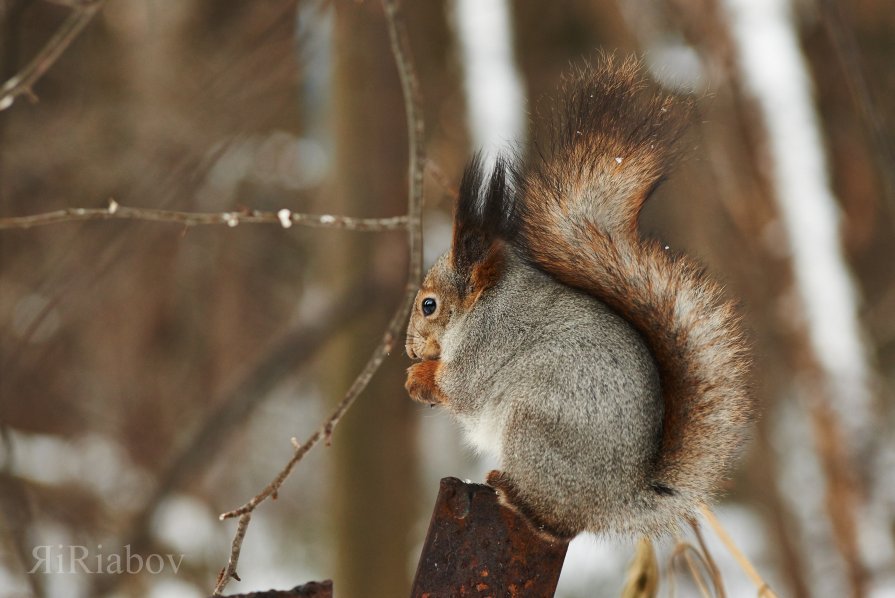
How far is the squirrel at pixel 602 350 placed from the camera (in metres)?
1.25

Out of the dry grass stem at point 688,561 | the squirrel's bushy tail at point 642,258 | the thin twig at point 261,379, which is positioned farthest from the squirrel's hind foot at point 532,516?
the thin twig at point 261,379

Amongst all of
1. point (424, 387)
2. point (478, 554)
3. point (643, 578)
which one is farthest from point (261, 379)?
point (478, 554)

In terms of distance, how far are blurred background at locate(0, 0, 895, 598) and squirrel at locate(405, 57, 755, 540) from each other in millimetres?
88

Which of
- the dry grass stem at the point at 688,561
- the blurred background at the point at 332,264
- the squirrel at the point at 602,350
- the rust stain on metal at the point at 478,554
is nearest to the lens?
the rust stain on metal at the point at 478,554

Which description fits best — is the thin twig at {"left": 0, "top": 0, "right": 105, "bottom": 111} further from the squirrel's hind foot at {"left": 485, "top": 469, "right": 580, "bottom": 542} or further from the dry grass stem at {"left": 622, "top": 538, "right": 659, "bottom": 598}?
the dry grass stem at {"left": 622, "top": 538, "right": 659, "bottom": 598}

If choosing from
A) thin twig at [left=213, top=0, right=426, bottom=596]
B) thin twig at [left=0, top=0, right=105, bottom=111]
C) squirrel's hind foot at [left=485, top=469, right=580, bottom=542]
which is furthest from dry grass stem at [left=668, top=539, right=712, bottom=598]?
thin twig at [left=0, top=0, right=105, bottom=111]

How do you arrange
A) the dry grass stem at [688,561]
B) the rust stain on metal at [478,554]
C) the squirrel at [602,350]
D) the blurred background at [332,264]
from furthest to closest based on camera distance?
the blurred background at [332,264] < the dry grass stem at [688,561] < the squirrel at [602,350] < the rust stain on metal at [478,554]

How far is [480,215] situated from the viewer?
1.43 meters

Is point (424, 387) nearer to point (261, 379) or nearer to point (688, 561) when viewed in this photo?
point (688, 561)

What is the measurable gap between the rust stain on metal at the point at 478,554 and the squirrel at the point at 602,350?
0.05m

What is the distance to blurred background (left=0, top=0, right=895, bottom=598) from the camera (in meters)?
2.72

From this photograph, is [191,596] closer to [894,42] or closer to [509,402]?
[509,402]

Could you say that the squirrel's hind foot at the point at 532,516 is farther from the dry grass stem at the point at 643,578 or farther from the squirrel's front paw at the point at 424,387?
the dry grass stem at the point at 643,578

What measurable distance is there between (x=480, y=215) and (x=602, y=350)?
285mm
